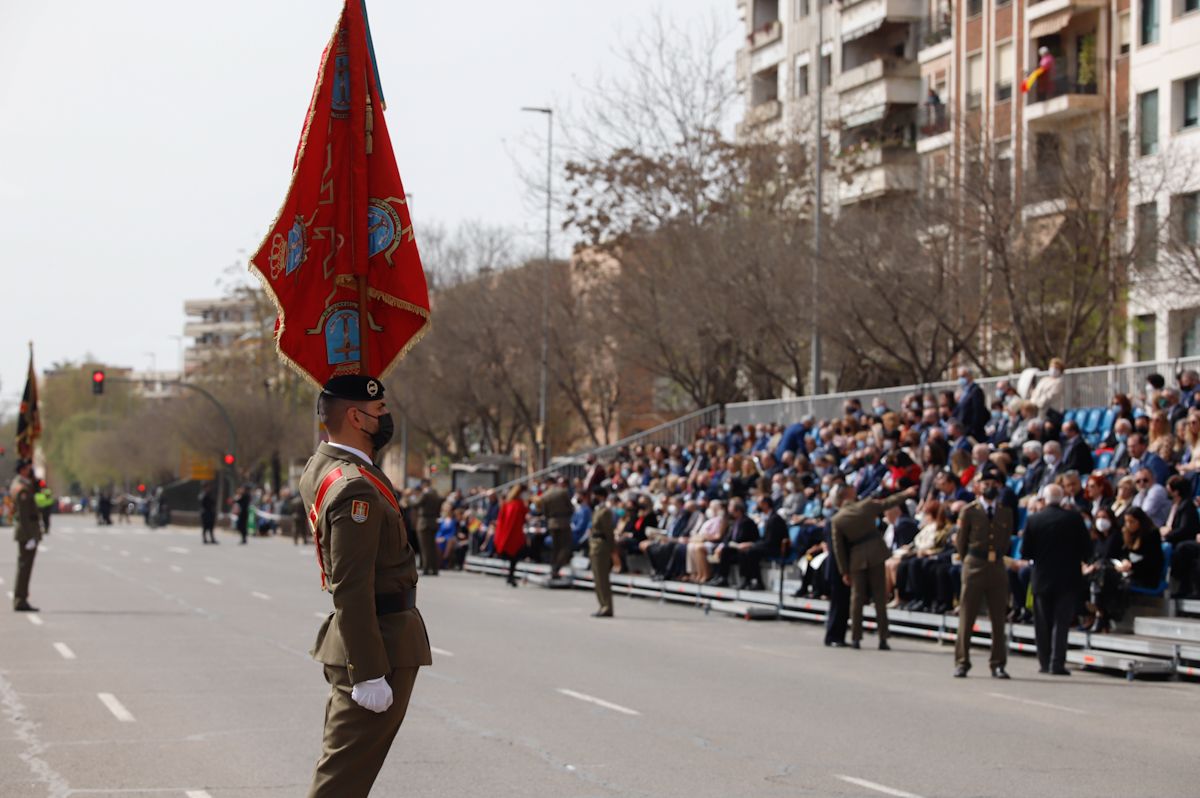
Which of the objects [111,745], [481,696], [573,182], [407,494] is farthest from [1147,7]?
[111,745]

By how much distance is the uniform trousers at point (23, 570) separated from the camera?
78.2 ft

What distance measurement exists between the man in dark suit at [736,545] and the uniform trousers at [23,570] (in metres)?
10.4

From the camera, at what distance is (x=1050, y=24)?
4841cm

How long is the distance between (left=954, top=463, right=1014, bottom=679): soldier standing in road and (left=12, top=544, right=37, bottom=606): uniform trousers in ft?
40.3

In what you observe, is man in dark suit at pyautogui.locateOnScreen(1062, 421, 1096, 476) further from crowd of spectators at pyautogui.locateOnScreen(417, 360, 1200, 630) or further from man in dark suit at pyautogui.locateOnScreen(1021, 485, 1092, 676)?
man in dark suit at pyautogui.locateOnScreen(1021, 485, 1092, 676)

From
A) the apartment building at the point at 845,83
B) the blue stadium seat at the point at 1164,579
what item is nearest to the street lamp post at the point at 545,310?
the apartment building at the point at 845,83

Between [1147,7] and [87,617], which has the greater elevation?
[1147,7]

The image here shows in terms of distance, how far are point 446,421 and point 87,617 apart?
4551cm

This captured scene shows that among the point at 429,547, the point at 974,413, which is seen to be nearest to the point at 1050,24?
the point at 429,547

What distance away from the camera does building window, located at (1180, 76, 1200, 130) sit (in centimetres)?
4238

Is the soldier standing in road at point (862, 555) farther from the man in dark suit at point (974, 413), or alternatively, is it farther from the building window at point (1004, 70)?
the building window at point (1004, 70)

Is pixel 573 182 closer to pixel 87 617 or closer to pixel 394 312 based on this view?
pixel 87 617

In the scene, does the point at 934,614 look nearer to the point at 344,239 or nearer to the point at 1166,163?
the point at 344,239

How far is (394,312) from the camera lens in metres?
7.95
